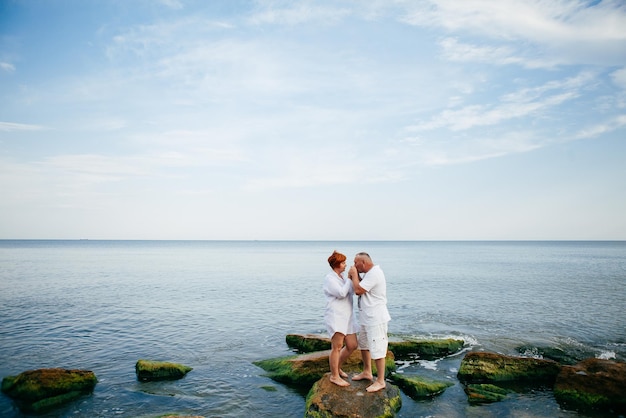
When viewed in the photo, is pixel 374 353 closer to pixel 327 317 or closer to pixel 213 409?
pixel 327 317

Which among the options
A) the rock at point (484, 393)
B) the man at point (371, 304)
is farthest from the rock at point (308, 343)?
the man at point (371, 304)

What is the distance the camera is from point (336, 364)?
30.1ft

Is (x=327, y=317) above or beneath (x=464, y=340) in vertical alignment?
above

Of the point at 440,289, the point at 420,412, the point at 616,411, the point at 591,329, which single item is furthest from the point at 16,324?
the point at 440,289

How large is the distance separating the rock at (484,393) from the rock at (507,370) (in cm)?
50

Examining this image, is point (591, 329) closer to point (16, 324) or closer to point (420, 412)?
point (420, 412)

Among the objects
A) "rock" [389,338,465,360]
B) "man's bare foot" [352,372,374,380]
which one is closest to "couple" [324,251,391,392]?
"man's bare foot" [352,372,374,380]

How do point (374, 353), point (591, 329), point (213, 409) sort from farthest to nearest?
point (591, 329) < point (213, 409) < point (374, 353)

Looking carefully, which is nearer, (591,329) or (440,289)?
(591,329)

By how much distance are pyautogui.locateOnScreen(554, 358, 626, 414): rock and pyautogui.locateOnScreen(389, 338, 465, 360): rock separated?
4566 mm

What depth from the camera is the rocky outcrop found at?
47.9 ft

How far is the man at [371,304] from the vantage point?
8.52 meters

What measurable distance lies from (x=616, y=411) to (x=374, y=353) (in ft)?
20.9

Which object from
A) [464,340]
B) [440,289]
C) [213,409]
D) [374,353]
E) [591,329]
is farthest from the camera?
[440,289]
